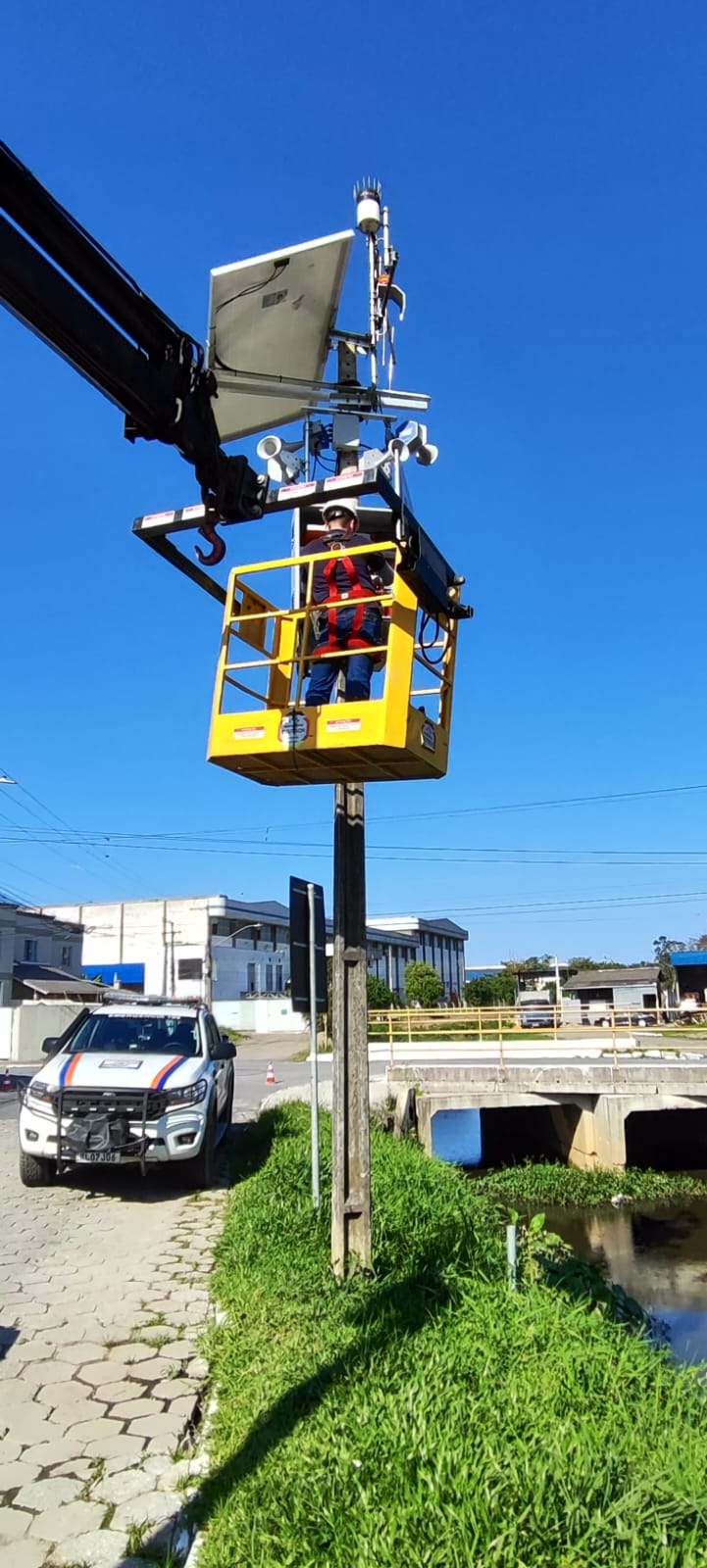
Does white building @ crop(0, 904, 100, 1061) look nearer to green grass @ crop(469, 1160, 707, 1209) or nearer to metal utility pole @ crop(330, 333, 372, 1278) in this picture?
green grass @ crop(469, 1160, 707, 1209)

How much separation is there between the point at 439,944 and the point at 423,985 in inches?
1459

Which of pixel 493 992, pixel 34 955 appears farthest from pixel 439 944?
pixel 34 955

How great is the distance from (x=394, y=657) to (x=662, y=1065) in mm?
19300

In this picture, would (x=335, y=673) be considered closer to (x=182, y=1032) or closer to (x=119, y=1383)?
(x=119, y=1383)

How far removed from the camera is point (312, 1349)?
4.91m

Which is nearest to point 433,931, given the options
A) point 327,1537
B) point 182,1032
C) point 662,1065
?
point 662,1065

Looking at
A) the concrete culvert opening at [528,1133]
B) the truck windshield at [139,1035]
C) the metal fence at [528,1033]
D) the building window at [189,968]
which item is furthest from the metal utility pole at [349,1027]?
the building window at [189,968]

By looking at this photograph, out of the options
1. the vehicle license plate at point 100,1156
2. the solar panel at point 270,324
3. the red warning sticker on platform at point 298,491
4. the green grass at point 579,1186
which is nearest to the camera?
the red warning sticker on platform at point 298,491

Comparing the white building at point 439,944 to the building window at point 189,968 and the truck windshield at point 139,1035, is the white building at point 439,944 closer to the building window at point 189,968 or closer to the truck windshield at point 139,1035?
the building window at point 189,968

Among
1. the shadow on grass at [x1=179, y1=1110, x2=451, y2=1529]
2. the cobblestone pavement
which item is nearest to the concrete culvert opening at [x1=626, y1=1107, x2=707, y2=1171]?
the cobblestone pavement

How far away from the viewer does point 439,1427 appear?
150 inches

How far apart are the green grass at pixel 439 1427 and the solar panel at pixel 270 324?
4960mm

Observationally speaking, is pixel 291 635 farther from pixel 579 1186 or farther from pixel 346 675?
pixel 579 1186

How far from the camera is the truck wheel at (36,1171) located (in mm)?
9750
